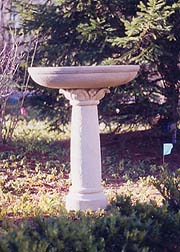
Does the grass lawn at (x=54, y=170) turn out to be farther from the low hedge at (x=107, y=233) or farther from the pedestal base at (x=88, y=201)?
the low hedge at (x=107, y=233)

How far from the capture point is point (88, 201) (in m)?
4.75

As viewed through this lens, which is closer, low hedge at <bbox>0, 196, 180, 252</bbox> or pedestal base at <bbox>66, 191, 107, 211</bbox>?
low hedge at <bbox>0, 196, 180, 252</bbox>

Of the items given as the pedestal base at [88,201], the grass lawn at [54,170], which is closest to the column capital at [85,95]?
the pedestal base at [88,201]

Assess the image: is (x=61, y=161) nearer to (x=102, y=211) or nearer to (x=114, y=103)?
(x=114, y=103)

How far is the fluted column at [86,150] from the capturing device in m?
4.68

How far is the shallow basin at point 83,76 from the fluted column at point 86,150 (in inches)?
6.9

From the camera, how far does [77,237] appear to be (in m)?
3.56

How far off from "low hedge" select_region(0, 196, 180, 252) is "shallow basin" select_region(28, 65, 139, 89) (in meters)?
1.04

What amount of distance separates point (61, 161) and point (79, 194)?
2490 mm

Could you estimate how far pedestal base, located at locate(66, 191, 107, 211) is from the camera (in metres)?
4.75

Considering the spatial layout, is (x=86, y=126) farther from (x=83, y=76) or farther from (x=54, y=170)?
(x=54, y=170)

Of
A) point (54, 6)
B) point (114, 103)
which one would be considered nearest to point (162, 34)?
point (114, 103)

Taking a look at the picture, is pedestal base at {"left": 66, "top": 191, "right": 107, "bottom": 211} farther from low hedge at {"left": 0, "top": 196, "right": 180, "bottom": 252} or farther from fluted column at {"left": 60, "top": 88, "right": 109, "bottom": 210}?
low hedge at {"left": 0, "top": 196, "right": 180, "bottom": 252}

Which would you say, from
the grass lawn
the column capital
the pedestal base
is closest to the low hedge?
the pedestal base
